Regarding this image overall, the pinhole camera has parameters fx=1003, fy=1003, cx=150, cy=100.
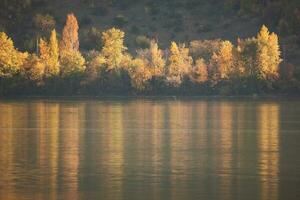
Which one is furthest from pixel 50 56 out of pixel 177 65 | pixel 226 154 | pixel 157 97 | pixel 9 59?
pixel 226 154

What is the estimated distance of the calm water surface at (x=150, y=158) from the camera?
30516 millimetres

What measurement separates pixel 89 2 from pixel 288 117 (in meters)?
95.1

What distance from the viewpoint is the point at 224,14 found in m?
147

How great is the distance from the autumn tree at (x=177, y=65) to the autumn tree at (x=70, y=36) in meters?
12.4

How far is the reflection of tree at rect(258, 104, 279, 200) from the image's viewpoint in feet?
102

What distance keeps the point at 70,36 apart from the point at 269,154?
280ft

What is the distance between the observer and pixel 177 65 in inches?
Result: 4624

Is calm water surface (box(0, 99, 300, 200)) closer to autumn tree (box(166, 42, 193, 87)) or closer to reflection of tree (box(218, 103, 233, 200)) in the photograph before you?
reflection of tree (box(218, 103, 233, 200))

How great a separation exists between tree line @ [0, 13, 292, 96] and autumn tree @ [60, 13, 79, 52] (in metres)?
0.17

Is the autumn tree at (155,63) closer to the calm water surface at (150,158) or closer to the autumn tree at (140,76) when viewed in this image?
the autumn tree at (140,76)

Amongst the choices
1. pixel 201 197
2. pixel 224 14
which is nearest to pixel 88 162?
pixel 201 197

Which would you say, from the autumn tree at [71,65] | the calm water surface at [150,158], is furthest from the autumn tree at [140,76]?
the calm water surface at [150,158]

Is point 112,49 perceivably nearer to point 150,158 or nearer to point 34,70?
point 34,70

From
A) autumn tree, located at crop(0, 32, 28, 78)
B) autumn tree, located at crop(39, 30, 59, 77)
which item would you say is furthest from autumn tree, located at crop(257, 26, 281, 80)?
autumn tree, located at crop(0, 32, 28, 78)
